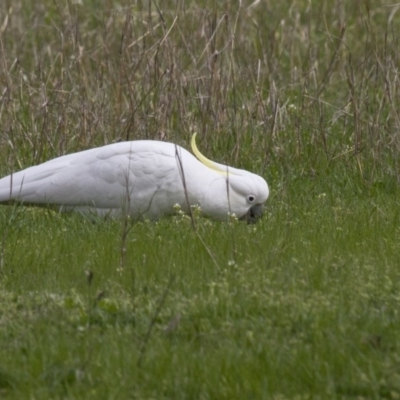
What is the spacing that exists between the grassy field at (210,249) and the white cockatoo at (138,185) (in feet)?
0.56

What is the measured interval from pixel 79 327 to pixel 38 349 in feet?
0.92

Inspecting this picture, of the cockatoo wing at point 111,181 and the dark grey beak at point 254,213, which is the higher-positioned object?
the cockatoo wing at point 111,181

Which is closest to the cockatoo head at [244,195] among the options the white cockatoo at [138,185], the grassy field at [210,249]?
the white cockatoo at [138,185]

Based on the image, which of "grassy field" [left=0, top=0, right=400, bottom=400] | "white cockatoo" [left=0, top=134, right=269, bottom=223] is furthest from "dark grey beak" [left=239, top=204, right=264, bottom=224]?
"grassy field" [left=0, top=0, right=400, bottom=400]

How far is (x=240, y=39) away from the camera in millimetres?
8047

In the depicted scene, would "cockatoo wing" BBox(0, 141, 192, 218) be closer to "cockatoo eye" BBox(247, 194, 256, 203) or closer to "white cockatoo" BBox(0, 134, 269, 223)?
"white cockatoo" BBox(0, 134, 269, 223)

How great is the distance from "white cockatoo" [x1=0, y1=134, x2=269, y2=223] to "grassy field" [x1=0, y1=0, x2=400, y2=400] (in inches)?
6.7

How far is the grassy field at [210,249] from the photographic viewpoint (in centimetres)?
331

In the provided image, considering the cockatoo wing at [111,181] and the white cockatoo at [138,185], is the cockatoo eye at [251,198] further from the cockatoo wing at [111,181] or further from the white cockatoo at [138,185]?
the cockatoo wing at [111,181]

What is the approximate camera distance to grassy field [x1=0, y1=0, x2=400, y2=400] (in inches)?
130

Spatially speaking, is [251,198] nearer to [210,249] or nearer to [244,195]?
[244,195]

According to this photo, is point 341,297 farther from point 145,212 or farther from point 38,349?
point 145,212

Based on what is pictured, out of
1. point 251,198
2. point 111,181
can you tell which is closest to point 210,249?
point 251,198

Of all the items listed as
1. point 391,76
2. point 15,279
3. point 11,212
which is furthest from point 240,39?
point 15,279
